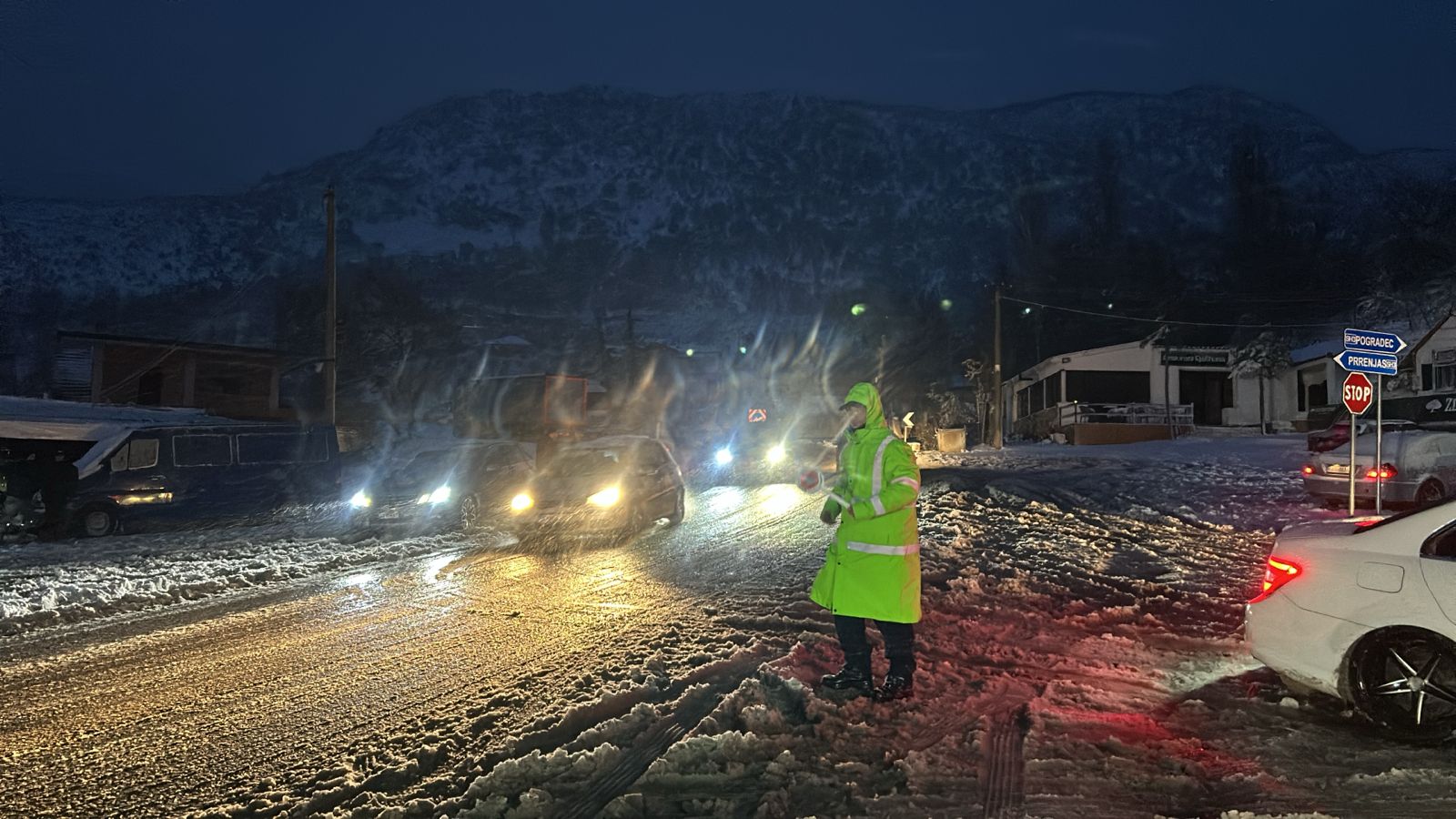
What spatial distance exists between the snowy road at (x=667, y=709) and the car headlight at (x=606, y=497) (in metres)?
3.34


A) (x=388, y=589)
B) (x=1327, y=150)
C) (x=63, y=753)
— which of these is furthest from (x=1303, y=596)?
(x=1327, y=150)

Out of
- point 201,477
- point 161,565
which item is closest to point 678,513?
point 161,565

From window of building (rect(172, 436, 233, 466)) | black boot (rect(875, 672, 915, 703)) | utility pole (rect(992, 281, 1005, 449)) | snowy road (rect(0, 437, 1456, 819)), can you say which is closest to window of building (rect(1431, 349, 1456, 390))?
utility pole (rect(992, 281, 1005, 449))

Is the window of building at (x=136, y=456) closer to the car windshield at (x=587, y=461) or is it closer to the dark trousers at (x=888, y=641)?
the car windshield at (x=587, y=461)

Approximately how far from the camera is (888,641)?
4.82 m

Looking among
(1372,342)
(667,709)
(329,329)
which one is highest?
(329,329)

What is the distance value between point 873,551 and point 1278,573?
7.55 ft

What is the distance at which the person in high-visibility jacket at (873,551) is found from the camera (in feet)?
15.1

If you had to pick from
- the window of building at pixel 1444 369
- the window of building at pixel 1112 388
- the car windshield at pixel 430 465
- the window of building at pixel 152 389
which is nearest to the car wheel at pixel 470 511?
the car windshield at pixel 430 465

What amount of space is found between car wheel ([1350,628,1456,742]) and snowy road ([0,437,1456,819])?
15 centimetres

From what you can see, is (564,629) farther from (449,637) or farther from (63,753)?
(63,753)

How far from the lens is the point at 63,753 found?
4.32 m

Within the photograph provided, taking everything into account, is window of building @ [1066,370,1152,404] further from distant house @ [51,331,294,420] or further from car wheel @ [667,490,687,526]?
distant house @ [51,331,294,420]

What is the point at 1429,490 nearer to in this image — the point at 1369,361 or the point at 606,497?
the point at 1369,361
